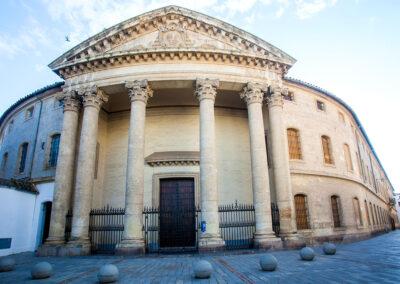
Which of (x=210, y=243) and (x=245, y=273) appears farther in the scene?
(x=210, y=243)

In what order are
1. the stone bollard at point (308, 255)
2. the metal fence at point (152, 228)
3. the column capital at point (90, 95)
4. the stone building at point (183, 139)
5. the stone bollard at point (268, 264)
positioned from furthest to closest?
the column capital at point (90, 95) < the metal fence at point (152, 228) < the stone building at point (183, 139) < the stone bollard at point (308, 255) < the stone bollard at point (268, 264)

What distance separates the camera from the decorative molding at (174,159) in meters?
17.7

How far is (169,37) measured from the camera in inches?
640

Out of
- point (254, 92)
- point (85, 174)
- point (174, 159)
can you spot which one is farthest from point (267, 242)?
point (85, 174)

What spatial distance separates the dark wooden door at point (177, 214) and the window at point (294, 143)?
6.86 metres

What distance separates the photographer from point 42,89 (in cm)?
1988

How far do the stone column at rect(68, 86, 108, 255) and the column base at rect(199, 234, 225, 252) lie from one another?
18.1 feet

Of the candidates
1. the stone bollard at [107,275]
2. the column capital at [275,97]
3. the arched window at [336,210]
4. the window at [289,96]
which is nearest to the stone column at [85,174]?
the stone bollard at [107,275]

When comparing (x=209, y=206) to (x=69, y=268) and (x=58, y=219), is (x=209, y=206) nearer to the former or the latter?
(x=69, y=268)

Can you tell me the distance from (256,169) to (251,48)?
6832 mm

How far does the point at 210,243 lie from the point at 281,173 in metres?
5.32

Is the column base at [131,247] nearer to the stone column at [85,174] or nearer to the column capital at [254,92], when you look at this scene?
the stone column at [85,174]

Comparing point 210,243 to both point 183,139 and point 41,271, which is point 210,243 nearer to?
point 41,271

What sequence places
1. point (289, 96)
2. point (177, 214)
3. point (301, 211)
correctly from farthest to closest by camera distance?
point (289, 96)
point (301, 211)
point (177, 214)
